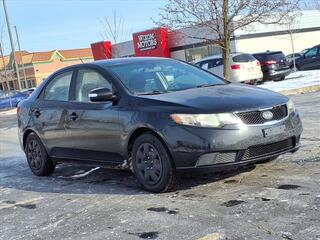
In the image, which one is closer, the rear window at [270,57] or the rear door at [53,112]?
the rear door at [53,112]

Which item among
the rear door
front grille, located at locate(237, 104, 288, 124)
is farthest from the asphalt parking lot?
front grille, located at locate(237, 104, 288, 124)

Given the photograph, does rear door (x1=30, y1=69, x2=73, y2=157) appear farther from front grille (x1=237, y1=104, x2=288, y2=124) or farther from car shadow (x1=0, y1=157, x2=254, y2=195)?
front grille (x1=237, y1=104, x2=288, y2=124)

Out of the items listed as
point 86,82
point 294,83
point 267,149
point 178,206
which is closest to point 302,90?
point 294,83

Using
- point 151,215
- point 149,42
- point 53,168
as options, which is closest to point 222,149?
point 151,215

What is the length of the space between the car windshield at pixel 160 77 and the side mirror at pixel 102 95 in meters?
0.22

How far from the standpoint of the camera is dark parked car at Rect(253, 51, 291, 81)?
23.4m

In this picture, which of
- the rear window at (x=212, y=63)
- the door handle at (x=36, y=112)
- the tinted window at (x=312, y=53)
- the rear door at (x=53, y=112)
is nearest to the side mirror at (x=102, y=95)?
→ the rear door at (x=53, y=112)

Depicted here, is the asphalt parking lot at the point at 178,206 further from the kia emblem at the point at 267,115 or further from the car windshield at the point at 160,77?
the car windshield at the point at 160,77

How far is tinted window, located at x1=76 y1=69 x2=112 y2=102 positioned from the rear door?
8.6 inches

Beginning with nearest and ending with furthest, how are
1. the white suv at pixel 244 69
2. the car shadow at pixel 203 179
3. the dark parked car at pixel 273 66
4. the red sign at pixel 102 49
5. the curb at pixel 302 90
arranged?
the car shadow at pixel 203 179 → the curb at pixel 302 90 → the white suv at pixel 244 69 → the dark parked car at pixel 273 66 → the red sign at pixel 102 49

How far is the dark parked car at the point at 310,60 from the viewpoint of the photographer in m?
25.9

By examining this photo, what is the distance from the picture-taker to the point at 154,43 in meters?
43.4

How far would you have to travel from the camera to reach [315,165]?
6188 mm

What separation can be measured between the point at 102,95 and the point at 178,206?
1.65 meters
